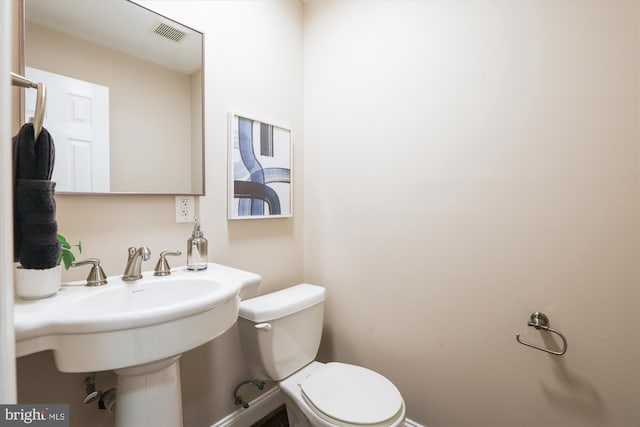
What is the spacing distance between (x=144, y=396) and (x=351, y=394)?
0.73 meters

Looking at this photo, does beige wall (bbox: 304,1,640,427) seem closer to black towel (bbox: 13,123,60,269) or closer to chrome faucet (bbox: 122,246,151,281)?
chrome faucet (bbox: 122,246,151,281)

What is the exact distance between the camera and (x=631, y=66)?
3.02 ft

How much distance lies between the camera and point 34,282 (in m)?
0.80

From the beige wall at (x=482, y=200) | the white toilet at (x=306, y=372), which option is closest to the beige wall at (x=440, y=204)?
the beige wall at (x=482, y=200)

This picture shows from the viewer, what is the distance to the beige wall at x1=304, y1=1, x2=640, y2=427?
967mm

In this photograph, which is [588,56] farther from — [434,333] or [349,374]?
[349,374]

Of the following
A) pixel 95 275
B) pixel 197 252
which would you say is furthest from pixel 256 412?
pixel 95 275

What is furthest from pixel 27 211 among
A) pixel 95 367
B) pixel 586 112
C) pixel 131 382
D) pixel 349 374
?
pixel 586 112

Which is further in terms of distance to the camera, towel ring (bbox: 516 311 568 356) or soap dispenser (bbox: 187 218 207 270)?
soap dispenser (bbox: 187 218 207 270)

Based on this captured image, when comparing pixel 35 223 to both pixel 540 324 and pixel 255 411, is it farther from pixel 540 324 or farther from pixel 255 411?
pixel 540 324

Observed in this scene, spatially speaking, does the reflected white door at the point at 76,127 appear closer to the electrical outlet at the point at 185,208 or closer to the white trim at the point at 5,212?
the electrical outlet at the point at 185,208

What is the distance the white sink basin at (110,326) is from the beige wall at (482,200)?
843 mm

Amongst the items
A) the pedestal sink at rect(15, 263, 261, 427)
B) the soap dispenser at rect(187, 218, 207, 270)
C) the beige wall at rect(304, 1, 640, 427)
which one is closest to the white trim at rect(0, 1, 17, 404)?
the pedestal sink at rect(15, 263, 261, 427)

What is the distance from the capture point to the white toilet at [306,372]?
1.06m
